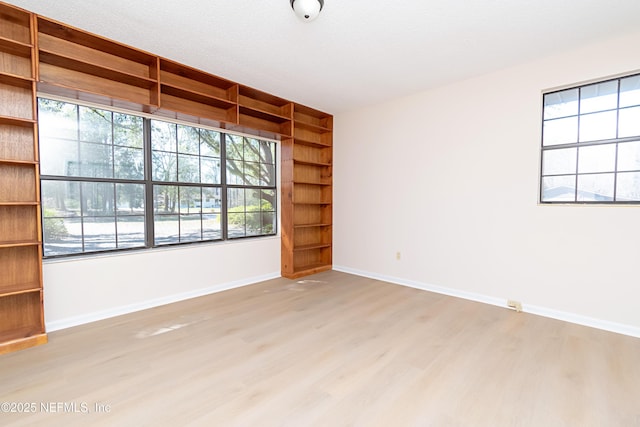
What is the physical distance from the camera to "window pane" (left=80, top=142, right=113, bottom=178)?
283 cm

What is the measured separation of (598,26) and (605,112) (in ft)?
2.53

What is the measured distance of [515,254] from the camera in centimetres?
314

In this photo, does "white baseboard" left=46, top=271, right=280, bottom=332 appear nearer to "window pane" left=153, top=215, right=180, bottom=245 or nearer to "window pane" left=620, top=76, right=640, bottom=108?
"window pane" left=153, top=215, right=180, bottom=245

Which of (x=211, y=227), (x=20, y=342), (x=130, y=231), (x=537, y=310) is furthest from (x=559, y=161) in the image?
(x=20, y=342)

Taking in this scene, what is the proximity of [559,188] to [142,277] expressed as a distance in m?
4.38

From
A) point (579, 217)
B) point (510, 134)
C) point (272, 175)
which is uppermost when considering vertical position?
point (510, 134)

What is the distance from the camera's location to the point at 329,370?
6.61 ft

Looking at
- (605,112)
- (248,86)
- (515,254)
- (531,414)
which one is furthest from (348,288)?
(605,112)

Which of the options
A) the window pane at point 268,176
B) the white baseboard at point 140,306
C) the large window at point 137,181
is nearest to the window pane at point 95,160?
the large window at point 137,181

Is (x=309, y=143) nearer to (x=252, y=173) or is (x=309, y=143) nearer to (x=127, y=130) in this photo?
(x=252, y=173)

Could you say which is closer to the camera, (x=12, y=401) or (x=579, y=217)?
(x=12, y=401)

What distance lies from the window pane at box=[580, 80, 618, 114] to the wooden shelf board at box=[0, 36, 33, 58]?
15.6 ft

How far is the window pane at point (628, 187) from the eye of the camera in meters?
2.54

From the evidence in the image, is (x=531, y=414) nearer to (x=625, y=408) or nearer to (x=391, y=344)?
(x=625, y=408)
